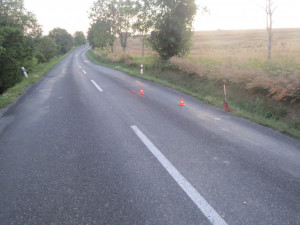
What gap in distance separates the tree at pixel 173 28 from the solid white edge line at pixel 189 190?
14455 mm

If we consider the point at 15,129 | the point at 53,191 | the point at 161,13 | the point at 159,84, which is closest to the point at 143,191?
the point at 53,191

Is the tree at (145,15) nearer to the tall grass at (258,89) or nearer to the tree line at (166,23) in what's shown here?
the tree line at (166,23)

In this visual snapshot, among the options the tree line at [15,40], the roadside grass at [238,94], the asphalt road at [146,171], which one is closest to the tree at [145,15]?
the roadside grass at [238,94]

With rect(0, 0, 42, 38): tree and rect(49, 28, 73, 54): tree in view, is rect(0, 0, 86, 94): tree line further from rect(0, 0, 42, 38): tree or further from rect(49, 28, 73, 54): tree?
rect(49, 28, 73, 54): tree

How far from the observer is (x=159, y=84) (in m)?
12.8

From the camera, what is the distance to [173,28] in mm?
16031

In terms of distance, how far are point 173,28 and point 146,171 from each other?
15.2 metres

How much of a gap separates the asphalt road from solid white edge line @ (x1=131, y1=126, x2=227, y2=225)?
0.01 meters

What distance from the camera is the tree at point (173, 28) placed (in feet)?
52.6

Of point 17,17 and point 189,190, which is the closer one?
point 189,190

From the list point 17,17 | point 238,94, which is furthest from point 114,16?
point 238,94

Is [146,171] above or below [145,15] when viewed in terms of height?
below

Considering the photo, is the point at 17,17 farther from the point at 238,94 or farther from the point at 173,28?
the point at 238,94

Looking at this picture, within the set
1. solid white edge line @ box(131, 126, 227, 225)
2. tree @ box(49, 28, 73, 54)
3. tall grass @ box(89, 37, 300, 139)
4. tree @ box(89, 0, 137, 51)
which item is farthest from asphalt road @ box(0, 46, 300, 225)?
tree @ box(49, 28, 73, 54)
